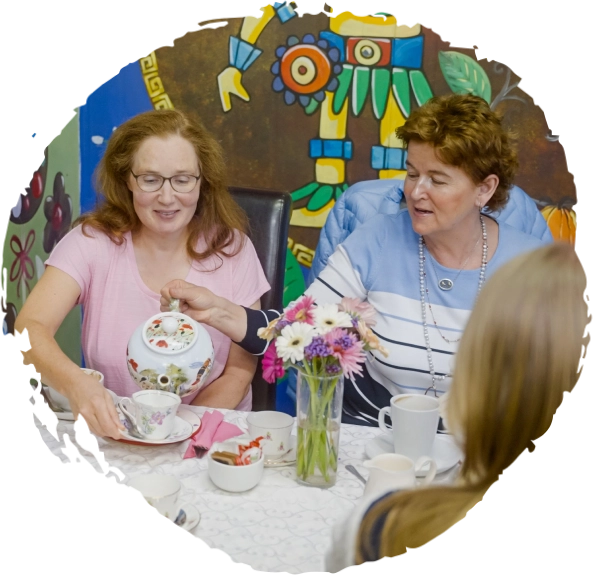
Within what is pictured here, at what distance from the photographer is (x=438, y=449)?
111cm

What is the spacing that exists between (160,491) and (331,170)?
579 mm

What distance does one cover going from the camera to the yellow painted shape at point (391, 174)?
1308 millimetres

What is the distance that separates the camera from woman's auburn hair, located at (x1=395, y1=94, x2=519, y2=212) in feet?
3.88

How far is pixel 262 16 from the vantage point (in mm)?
1261

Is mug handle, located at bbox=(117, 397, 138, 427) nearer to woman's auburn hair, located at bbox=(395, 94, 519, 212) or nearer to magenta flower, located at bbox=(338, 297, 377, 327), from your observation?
magenta flower, located at bbox=(338, 297, 377, 327)

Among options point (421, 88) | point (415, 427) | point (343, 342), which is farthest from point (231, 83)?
point (415, 427)

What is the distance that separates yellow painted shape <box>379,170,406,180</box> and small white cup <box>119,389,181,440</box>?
494 millimetres

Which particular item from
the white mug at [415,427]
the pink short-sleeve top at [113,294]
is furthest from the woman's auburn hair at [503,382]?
the pink short-sleeve top at [113,294]

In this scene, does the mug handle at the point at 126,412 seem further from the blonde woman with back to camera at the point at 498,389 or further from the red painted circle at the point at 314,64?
the red painted circle at the point at 314,64

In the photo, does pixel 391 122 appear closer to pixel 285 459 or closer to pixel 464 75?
pixel 464 75

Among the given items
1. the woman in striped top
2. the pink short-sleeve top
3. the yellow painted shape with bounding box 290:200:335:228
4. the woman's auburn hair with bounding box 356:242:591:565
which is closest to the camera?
the woman's auburn hair with bounding box 356:242:591:565

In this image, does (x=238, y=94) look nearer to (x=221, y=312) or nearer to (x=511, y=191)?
(x=221, y=312)

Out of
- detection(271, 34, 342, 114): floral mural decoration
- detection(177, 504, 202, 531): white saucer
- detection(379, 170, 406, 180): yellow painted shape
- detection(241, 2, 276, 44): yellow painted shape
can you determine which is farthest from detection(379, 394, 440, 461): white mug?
detection(241, 2, 276, 44): yellow painted shape

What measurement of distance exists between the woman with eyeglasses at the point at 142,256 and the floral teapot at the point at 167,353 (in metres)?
0.11
